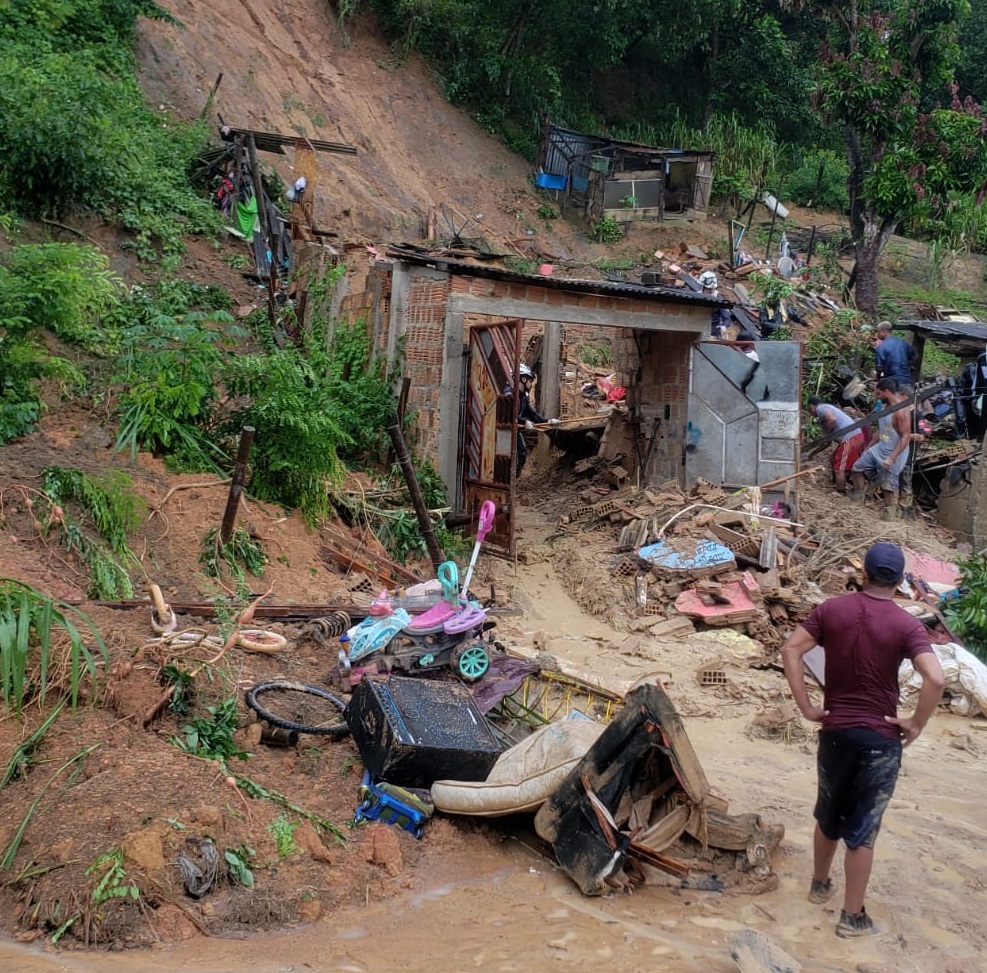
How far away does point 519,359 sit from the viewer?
35.2ft

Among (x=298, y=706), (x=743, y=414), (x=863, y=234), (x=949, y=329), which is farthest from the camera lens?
(x=863, y=234)

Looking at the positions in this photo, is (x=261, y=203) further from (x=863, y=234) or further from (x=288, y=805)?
(x=863, y=234)

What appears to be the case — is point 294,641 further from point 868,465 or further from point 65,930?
point 868,465

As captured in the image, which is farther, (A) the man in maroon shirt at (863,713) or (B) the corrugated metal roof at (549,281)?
(B) the corrugated metal roof at (549,281)

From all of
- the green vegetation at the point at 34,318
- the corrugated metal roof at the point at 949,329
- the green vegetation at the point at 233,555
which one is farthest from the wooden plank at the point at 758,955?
the corrugated metal roof at the point at 949,329

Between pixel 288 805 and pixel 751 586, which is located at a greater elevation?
pixel 751 586

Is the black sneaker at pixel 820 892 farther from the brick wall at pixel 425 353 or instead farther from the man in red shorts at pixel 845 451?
the man in red shorts at pixel 845 451

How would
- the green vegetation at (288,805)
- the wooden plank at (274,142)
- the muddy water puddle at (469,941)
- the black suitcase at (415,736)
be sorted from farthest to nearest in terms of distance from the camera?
the wooden plank at (274,142)
the black suitcase at (415,736)
the green vegetation at (288,805)
the muddy water puddle at (469,941)

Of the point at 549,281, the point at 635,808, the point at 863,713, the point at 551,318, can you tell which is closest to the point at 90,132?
the point at 549,281

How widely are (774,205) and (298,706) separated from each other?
991 inches

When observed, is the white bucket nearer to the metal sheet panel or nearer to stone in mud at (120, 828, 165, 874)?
the metal sheet panel

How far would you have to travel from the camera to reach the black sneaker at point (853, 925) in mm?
4297

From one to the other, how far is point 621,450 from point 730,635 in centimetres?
556

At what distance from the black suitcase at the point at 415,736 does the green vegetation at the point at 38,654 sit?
4.75ft
